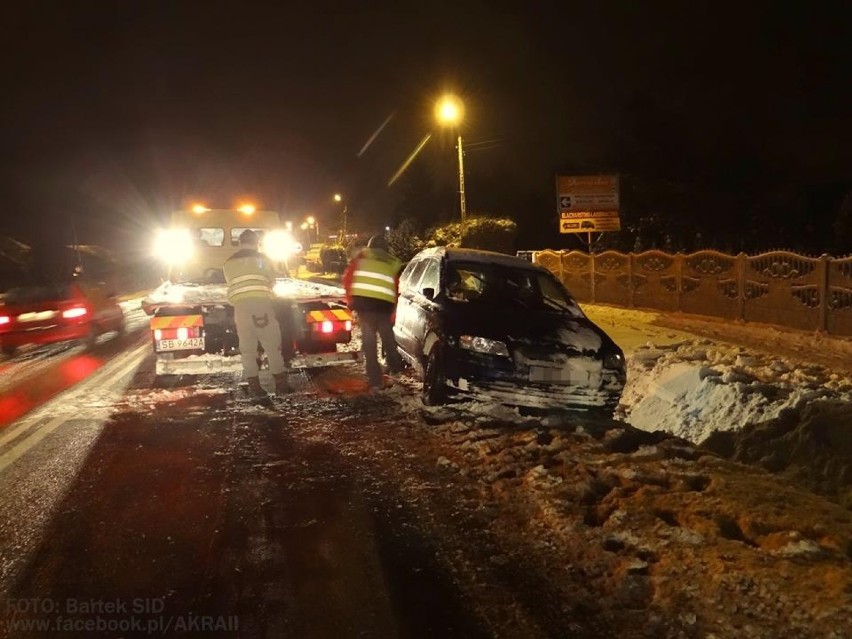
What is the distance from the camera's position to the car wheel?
7570 mm

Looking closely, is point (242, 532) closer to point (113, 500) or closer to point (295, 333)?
point (113, 500)

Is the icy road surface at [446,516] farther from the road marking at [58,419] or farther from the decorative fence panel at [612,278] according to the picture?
the decorative fence panel at [612,278]

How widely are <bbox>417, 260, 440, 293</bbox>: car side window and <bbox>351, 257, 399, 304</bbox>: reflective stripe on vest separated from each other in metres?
0.41

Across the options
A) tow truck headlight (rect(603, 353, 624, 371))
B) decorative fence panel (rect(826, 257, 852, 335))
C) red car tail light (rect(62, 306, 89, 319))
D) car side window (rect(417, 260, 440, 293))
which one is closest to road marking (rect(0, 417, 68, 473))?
car side window (rect(417, 260, 440, 293))

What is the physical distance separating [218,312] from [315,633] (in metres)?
6.30

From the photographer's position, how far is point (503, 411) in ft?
24.7

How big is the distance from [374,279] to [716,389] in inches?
166

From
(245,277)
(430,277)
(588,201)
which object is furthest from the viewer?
(588,201)

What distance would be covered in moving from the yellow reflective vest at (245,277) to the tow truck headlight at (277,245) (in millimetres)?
3687

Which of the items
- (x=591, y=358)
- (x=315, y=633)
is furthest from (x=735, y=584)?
(x=591, y=358)

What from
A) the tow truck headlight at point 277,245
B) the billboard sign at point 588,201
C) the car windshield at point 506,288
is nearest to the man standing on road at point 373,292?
the car windshield at point 506,288

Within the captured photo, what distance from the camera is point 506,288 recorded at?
8.82m

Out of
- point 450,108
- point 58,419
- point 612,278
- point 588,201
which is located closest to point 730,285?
point 612,278

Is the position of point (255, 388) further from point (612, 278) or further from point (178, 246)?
point (612, 278)
